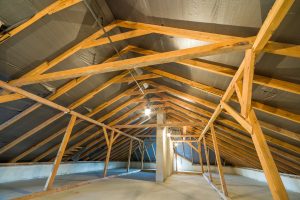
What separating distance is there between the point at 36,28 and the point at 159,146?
19.8ft

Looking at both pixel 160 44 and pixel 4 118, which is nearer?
pixel 160 44

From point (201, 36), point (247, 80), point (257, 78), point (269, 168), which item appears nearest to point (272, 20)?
point (247, 80)

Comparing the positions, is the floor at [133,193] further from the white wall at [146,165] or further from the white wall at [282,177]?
the white wall at [146,165]

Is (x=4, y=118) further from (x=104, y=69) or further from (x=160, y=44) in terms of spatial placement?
(x=160, y=44)

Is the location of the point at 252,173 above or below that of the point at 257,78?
below

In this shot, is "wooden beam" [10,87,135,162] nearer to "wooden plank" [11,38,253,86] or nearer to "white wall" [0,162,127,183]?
"white wall" [0,162,127,183]

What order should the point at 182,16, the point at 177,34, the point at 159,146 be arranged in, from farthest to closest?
the point at 159,146 → the point at 177,34 → the point at 182,16

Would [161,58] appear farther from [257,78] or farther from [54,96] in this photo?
[54,96]

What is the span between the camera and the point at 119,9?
9.15 feet

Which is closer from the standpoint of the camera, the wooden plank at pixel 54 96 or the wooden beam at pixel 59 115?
the wooden plank at pixel 54 96

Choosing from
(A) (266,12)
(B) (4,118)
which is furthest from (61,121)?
(A) (266,12)

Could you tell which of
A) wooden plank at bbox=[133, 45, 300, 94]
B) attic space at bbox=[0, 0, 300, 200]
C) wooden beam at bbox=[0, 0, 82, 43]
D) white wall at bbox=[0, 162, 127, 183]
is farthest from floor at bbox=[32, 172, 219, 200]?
wooden beam at bbox=[0, 0, 82, 43]

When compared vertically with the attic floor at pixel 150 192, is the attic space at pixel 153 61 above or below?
above

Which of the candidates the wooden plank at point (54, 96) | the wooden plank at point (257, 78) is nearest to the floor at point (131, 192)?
the wooden plank at point (54, 96)
